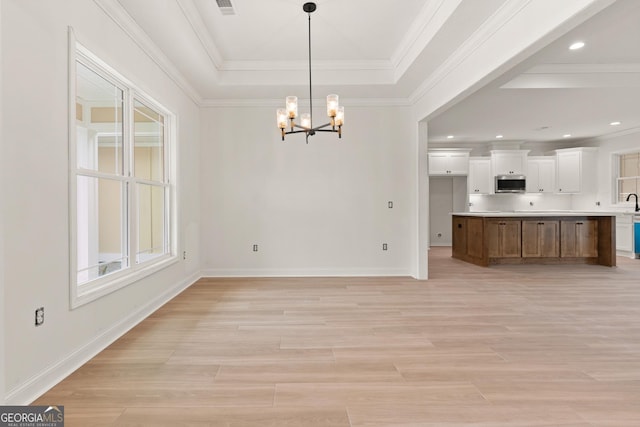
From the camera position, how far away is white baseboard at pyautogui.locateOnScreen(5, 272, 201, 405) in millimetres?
1824

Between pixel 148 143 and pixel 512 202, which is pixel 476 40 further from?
pixel 512 202

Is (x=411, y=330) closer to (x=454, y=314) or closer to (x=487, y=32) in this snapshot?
(x=454, y=314)

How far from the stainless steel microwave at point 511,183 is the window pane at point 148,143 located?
8313mm

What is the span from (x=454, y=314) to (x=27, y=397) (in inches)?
135

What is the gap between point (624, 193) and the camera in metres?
7.94

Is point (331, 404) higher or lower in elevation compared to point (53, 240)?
lower

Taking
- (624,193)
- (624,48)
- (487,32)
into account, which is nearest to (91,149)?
(487,32)

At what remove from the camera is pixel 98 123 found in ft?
9.25

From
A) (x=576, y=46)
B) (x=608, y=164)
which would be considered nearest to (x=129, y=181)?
(x=576, y=46)

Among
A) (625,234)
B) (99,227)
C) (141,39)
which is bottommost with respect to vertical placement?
(625,234)

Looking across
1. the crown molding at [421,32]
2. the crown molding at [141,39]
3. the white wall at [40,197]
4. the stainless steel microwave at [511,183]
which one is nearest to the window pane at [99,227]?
the white wall at [40,197]

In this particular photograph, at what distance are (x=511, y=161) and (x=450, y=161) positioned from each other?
1.62 metres

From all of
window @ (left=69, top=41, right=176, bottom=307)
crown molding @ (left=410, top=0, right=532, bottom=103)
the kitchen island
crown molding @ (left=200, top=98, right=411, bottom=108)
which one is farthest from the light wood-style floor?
crown molding @ (left=200, top=98, right=411, bottom=108)

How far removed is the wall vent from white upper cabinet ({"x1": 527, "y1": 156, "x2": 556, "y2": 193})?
8712 millimetres
